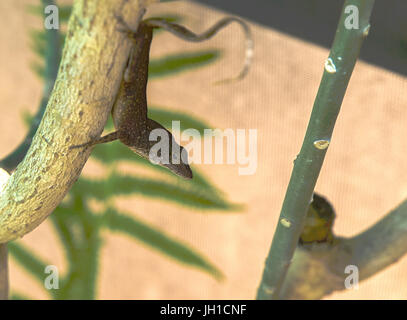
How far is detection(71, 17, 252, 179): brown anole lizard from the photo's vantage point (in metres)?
0.32

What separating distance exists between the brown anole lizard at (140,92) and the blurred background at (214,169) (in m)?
0.36

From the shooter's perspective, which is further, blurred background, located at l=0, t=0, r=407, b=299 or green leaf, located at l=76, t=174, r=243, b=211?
green leaf, located at l=76, t=174, r=243, b=211

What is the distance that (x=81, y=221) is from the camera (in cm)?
111

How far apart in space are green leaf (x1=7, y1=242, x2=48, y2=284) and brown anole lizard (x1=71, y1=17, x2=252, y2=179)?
870mm

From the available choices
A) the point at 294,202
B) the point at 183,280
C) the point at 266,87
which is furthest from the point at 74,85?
the point at 183,280

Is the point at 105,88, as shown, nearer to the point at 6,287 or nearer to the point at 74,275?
the point at 6,287

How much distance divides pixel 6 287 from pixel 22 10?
2.29 ft

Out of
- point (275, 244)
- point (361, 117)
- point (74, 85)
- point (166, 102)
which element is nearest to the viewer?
point (74, 85)

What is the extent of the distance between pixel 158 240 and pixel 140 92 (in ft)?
2.59

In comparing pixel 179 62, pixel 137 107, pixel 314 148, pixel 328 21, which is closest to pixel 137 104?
A: pixel 137 107

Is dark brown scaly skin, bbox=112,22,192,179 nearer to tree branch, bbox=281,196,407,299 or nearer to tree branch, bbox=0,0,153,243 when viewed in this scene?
tree branch, bbox=0,0,153,243

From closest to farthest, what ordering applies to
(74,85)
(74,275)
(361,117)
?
(74,85) → (361,117) → (74,275)

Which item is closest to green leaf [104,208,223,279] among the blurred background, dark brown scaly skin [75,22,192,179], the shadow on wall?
the blurred background

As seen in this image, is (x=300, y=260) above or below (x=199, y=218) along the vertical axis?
above
